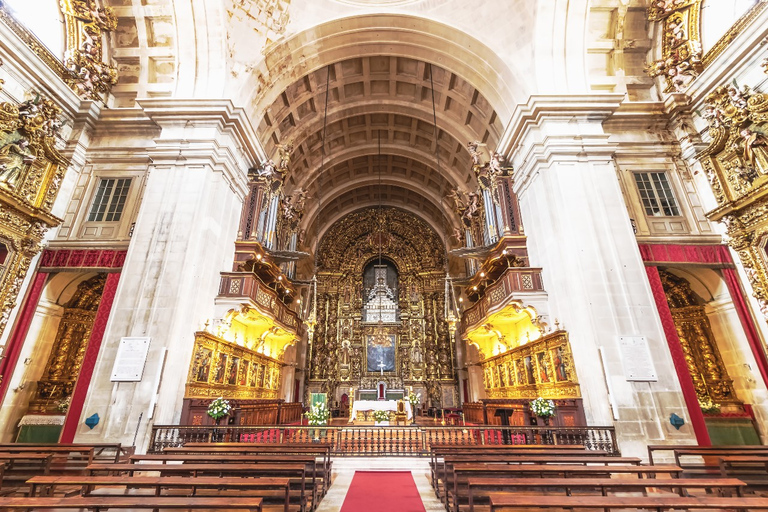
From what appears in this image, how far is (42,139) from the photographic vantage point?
9.43 m

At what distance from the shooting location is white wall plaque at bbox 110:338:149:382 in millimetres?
8258

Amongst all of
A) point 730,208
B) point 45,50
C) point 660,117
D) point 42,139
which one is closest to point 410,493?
point 730,208

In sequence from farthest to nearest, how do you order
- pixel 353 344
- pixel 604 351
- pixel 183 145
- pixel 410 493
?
pixel 353 344 < pixel 183 145 < pixel 604 351 < pixel 410 493

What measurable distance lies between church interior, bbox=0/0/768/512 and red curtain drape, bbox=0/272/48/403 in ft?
0.20

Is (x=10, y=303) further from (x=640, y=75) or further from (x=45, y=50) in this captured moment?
(x=640, y=75)

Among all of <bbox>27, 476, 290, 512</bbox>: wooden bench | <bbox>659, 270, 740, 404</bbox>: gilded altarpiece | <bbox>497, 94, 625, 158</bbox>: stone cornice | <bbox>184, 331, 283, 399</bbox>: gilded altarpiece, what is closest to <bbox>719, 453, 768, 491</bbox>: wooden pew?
<bbox>659, 270, 740, 404</bbox>: gilded altarpiece

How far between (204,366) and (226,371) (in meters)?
1.21

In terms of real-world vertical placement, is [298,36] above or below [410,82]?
below

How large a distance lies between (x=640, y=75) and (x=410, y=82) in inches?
329

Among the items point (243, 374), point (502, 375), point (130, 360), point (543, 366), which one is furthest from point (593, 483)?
point (243, 374)

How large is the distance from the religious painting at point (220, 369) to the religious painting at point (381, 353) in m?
11.1

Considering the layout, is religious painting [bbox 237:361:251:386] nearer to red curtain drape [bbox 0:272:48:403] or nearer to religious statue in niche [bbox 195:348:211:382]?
religious statue in niche [bbox 195:348:211:382]

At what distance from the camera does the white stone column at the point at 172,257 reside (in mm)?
8141

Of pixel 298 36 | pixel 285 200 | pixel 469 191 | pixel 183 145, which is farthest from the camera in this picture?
pixel 469 191
